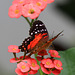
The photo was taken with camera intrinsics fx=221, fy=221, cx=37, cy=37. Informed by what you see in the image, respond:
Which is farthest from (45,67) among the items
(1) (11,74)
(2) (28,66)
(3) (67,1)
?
A: (3) (67,1)

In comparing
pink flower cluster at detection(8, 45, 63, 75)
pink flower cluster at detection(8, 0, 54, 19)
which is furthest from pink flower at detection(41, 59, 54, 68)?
pink flower cluster at detection(8, 0, 54, 19)

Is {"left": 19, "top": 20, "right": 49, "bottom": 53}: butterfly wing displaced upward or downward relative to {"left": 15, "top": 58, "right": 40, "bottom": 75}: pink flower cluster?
upward

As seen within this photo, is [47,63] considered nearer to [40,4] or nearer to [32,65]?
[32,65]

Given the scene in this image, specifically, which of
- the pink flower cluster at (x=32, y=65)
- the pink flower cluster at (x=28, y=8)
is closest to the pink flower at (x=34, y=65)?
the pink flower cluster at (x=32, y=65)

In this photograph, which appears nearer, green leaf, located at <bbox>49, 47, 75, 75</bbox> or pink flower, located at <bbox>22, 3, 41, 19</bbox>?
pink flower, located at <bbox>22, 3, 41, 19</bbox>

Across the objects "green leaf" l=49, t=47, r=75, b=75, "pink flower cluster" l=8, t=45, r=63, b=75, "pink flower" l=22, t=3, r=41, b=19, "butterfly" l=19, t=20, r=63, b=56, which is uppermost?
"pink flower" l=22, t=3, r=41, b=19

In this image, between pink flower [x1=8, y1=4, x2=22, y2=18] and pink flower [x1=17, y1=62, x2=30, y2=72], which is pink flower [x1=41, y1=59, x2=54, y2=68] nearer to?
pink flower [x1=17, y1=62, x2=30, y2=72]

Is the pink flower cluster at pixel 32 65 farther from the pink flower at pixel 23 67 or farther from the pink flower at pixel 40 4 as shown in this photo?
the pink flower at pixel 40 4

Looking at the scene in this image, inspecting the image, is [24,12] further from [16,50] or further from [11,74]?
[11,74]

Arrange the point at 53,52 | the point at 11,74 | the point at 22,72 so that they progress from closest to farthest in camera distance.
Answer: the point at 22,72 → the point at 53,52 → the point at 11,74
